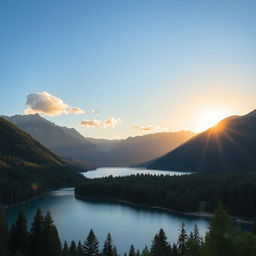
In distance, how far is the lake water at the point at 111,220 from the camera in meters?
104

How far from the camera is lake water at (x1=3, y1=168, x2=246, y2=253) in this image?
104 metres

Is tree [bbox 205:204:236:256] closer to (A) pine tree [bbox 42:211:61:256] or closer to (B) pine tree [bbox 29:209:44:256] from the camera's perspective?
(A) pine tree [bbox 42:211:61:256]

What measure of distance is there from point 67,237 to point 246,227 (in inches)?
2853

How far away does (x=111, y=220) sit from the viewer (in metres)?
134

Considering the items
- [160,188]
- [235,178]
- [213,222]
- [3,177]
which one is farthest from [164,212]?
[213,222]

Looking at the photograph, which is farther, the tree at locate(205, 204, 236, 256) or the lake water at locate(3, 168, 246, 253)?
the lake water at locate(3, 168, 246, 253)

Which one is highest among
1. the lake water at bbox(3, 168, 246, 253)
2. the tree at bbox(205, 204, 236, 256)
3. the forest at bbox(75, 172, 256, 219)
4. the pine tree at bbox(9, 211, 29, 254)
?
the tree at bbox(205, 204, 236, 256)

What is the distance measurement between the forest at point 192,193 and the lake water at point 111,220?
30.6 ft

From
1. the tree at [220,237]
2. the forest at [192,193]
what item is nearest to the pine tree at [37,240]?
the tree at [220,237]

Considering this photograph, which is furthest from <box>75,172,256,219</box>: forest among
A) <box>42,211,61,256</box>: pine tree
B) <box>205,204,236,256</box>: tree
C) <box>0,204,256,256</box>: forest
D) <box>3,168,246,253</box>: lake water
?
<box>205,204,236,256</box>: tree

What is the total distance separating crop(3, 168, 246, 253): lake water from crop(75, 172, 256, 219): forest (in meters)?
9.34

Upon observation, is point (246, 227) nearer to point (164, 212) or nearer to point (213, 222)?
point (164, 212)

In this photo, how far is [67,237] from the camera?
100 metres

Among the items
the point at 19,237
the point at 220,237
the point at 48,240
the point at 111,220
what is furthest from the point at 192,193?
the point at 220,237
